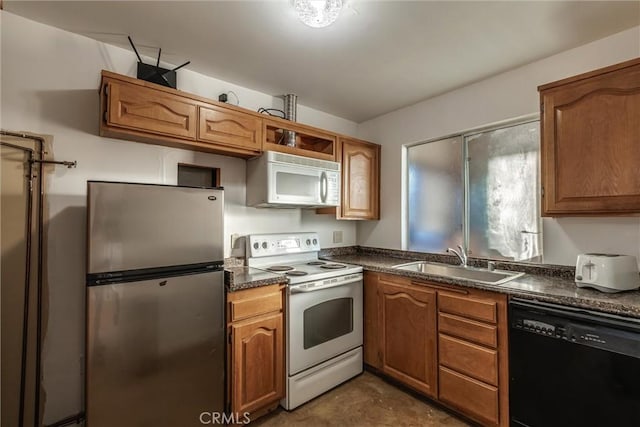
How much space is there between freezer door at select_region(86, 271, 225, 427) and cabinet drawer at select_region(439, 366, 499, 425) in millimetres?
1443

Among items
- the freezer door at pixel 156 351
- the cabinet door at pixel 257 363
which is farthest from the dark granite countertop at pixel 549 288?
the freezer door at pixel 156 351

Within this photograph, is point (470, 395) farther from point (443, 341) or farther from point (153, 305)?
point (153, 305)

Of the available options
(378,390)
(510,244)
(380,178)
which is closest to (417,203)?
(380,178)

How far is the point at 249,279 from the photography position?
1937 mm

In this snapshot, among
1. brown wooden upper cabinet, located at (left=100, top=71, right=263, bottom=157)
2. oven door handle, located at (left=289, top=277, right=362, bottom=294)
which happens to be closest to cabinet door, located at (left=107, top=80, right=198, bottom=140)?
brown wooden upper cabinet, located at (left=100, top=71, right=263, bottom=157)

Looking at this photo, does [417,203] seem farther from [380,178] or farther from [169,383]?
[169,383]

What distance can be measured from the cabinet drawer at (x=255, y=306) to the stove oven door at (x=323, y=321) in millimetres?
106

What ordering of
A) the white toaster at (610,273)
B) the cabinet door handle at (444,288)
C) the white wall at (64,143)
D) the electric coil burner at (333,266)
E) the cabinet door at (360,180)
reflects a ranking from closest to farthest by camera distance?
the white toaster at (610,273), the white wall at (64,143), the cabinet door handle at (444,288), the electric coil burner at (333,266), the cabinet door at (360,180)

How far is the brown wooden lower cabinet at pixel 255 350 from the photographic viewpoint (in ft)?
5.95

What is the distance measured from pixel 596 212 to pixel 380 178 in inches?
71.8

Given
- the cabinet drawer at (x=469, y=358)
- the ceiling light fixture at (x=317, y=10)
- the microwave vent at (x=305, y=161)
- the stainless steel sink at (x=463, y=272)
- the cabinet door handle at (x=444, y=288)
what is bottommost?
the cabinet drawer at (x=469, y=358)

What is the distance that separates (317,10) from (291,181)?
1.24m

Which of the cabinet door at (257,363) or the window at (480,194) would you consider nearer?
the cabinet door at (257,363)

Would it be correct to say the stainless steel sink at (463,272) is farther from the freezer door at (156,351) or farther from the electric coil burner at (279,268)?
the freezer door at (156,351)
